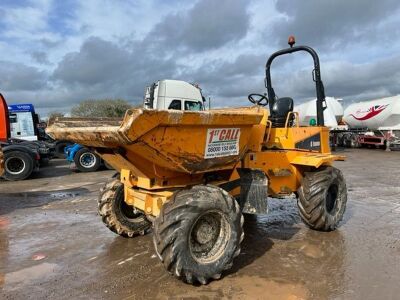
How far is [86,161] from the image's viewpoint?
13.8 meters

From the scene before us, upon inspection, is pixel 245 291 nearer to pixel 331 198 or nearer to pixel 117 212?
pixel 117 212

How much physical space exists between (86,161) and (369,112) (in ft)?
53.5

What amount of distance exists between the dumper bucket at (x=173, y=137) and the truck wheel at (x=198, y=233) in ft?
1.18

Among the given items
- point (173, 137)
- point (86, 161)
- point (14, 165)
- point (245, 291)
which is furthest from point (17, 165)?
point (245, 291)

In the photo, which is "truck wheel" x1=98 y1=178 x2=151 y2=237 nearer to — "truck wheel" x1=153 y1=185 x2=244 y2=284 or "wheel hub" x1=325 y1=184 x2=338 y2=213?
"truck wheel" x1=153 y1=185 x2=244 y2=284

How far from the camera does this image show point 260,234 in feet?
18.6

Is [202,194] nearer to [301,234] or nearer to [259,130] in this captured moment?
[259,130]

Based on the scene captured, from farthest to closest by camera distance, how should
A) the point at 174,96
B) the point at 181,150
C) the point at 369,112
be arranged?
the point at 369,112 < the point at 174,96 < the point at 181,150

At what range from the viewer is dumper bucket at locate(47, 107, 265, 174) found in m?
3.49

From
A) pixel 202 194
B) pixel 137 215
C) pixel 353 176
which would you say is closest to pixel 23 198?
pixel 137 215

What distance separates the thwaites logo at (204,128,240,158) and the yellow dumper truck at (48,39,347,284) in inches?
0.4

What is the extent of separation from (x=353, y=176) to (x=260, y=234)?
6.90 m

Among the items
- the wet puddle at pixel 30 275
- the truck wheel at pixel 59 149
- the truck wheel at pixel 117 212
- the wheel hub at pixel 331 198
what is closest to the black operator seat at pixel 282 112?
the wheel hub at pixel 331 198

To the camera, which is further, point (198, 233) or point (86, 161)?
point (86, 161)
